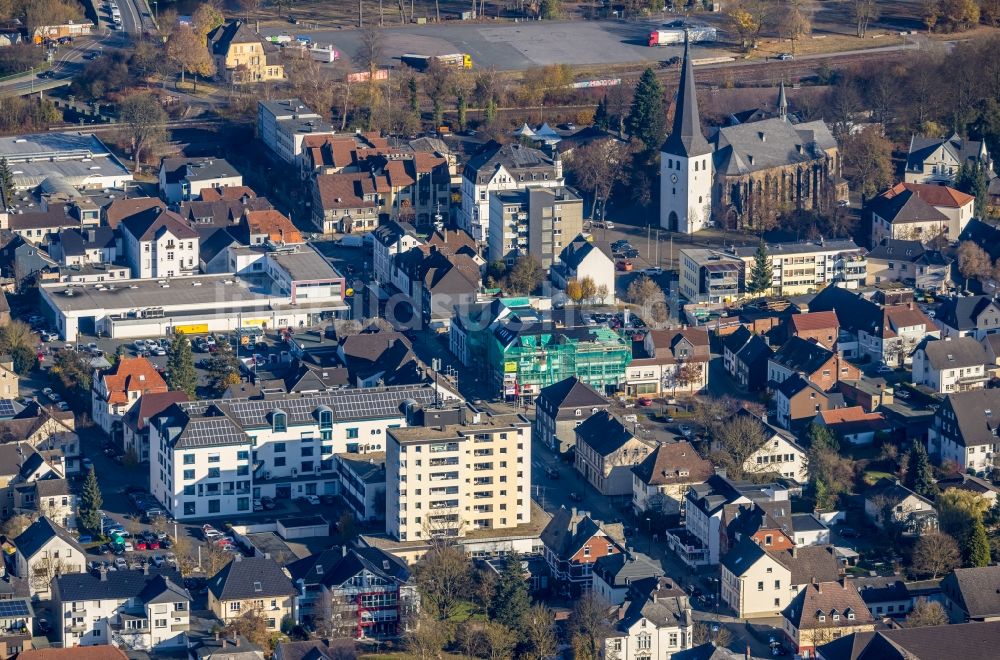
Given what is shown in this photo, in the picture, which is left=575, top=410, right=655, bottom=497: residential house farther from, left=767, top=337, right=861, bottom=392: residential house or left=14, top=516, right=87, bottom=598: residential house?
left=14, top=516, right=87, bottom=598: residential house

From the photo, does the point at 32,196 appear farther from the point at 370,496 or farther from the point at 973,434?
the point at 973,434

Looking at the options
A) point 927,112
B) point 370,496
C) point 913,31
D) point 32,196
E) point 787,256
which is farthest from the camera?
point 913,31

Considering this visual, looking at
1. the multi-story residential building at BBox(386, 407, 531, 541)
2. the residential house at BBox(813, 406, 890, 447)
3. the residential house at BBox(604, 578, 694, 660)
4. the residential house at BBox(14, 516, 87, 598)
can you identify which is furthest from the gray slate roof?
the residential house at BBox(813, 406, 890, 447)

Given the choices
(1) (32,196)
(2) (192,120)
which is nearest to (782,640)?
(1) (32,196)

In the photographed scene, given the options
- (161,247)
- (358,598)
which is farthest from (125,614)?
(161,247)

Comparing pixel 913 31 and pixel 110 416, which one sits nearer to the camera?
pixel 110 416

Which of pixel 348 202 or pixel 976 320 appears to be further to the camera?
pixel 348 202

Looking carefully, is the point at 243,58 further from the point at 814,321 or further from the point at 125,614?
the point at 125,614
